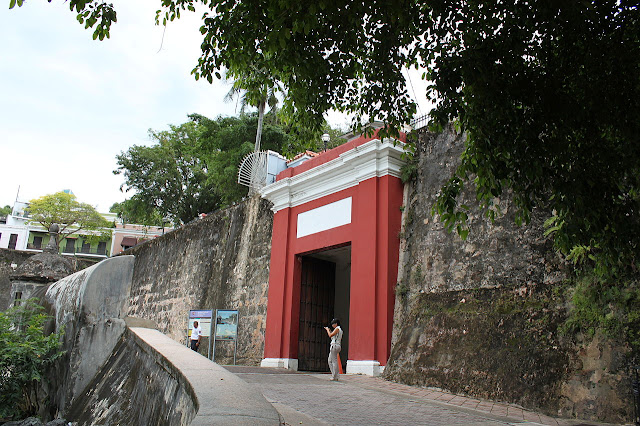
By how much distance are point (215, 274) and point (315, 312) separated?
169 inches

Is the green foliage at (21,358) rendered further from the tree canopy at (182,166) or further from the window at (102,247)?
the window at (102,247)

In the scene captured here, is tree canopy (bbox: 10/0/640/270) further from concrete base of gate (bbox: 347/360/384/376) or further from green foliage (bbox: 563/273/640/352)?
concrete base of gate (bbox: 347/360/384/376)

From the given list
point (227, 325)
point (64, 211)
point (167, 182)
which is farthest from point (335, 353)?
point (64, 211)

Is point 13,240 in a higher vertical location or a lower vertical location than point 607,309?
higher

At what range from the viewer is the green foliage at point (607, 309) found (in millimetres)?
5582

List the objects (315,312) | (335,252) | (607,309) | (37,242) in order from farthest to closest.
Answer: (37,242) < (315,312) < (335,252) < (607,309)

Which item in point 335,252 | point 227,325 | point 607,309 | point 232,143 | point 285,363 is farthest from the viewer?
point 232,143

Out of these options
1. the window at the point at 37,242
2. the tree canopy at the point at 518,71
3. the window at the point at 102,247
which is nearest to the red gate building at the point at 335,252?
the tree canopy at the point at 518,71

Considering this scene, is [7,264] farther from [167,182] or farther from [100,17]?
[100,17]

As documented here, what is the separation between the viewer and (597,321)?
19.5 ft

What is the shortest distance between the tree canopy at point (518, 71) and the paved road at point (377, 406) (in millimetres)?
1992

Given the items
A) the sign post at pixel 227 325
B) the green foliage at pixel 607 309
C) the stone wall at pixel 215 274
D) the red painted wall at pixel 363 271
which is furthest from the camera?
the stone wall at pixel 215 274

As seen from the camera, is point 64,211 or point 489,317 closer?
point 489,317

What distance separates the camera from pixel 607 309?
5902 millimetres
